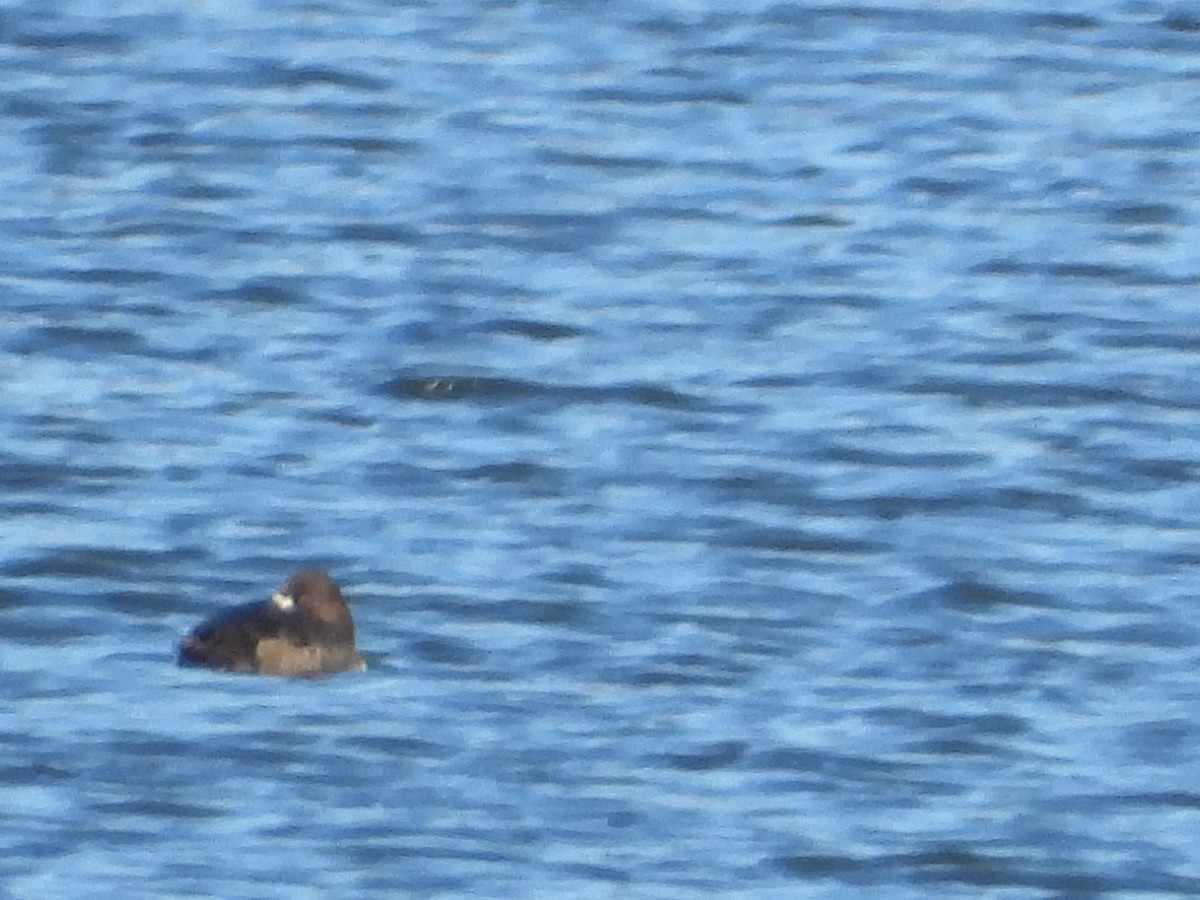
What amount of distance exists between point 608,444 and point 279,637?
8.50ft

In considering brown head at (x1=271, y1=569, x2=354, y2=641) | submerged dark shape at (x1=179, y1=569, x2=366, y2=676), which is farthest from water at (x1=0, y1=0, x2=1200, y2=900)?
brown head at (x1=271, y1=569, x2=354, y2=641)

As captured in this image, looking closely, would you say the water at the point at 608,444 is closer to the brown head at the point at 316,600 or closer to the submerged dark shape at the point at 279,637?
the submerged dark shape at the point at 279,637

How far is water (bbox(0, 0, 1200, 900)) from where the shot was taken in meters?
10.5

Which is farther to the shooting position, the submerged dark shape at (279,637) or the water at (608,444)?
the submerged dark shape at (279,637)

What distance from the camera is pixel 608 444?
13.6 m

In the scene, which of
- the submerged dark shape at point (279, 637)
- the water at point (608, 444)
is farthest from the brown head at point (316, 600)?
the water at point (608, 444)

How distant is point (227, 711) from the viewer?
36.5ft

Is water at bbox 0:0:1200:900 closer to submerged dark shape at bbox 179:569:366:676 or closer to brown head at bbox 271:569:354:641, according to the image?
submerged dark shape at bbox 179:569:366:676

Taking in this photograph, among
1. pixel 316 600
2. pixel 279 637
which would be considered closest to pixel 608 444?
pixel 316 600

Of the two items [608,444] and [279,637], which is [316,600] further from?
[608,444]

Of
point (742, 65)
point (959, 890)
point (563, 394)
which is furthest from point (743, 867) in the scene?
point (742, 65)

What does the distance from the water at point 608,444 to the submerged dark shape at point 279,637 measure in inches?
3.0

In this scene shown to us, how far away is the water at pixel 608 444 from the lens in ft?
34.3

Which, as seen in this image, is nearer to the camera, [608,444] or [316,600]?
[316,600]
